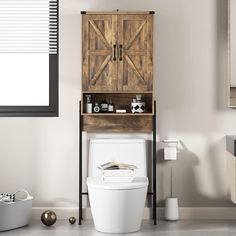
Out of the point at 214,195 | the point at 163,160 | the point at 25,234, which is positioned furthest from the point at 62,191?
the point at 214,195

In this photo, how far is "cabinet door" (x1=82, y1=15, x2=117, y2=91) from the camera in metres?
4.29

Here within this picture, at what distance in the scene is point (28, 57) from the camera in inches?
183

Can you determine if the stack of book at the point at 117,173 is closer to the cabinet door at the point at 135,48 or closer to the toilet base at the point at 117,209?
the toilet base at the point at 117,209

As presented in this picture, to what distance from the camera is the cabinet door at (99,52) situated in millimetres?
4285

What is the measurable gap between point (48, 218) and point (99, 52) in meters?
1.44

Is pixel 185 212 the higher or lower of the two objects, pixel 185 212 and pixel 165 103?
the lower

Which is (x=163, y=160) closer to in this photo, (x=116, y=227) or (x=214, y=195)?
(x=214, y=195)

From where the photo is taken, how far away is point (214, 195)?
4.57m

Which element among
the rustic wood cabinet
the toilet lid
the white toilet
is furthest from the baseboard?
the rustic wood cabinet

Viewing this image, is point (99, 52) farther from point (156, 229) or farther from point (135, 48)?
point (156, 229)

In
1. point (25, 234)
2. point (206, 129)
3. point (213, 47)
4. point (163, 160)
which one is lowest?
point (25, 234)

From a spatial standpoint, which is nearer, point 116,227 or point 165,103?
point 116,227

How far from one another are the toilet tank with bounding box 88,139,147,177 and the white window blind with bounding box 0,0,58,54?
37.3 inches

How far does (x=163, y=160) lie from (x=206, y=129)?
469mm
